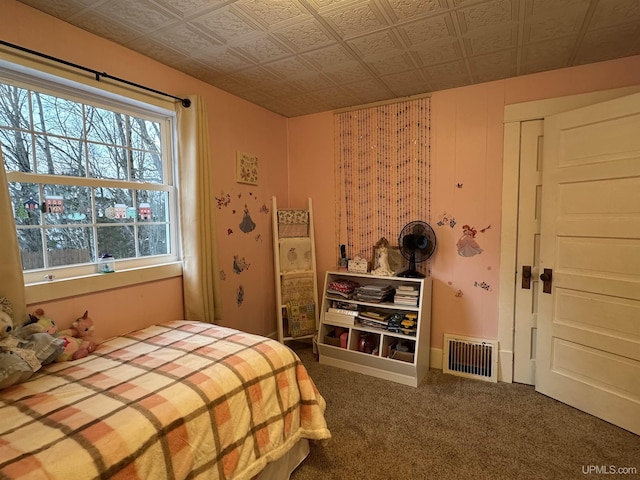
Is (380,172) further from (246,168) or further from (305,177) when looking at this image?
(246,168)

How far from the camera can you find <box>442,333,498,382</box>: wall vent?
102 inches

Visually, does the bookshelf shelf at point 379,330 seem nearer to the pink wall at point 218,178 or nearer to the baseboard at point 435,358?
the baseboard at point 435,358

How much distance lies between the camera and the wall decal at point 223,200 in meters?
2.66

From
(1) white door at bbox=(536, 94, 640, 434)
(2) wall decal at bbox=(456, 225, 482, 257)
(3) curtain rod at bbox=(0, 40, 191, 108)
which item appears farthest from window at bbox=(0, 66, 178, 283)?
(1) white door at bbox=(536, 94, 640, 434)

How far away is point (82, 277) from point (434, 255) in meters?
2.49

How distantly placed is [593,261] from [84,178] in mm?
3129

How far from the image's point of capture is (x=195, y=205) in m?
2.28

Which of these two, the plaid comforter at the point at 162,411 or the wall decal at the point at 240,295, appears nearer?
the plaid comforter at the point at 162,411

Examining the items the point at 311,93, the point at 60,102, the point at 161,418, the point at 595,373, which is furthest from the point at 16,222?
the point at 595,373

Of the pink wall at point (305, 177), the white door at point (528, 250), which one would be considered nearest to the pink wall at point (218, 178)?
the pink wall at point (305, 177)

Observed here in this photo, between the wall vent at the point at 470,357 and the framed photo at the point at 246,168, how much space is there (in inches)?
84.5

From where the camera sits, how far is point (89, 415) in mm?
1111

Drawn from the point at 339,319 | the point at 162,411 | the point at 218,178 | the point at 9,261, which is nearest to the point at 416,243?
the point at 339,319

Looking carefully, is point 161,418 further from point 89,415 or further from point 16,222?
point 16,222
